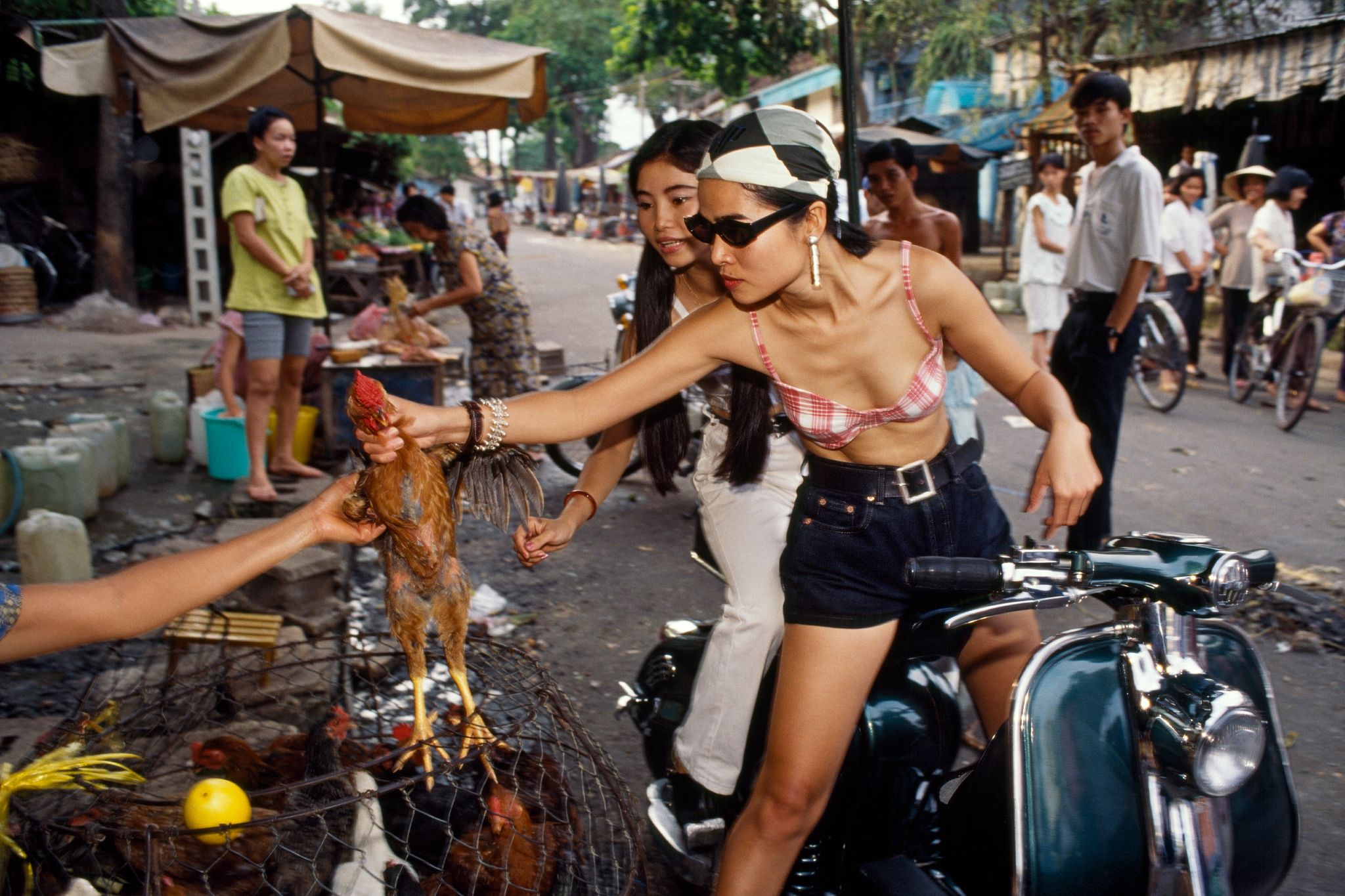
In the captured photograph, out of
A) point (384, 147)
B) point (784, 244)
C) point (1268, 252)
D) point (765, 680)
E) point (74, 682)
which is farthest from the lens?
point (384, 147)

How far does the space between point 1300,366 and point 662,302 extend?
6826 mm

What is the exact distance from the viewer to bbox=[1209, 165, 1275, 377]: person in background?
8922 millimetres

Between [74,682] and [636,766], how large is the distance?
2.19 meters

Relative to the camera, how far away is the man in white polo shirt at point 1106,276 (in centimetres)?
423

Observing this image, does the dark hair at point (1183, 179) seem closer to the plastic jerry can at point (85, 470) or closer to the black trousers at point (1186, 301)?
the black trousers at point (1186, 301)

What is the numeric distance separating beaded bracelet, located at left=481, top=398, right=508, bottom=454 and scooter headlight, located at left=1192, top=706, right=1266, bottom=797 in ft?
4.44

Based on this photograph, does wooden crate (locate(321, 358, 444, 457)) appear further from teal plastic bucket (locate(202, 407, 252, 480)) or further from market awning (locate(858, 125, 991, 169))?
market awning (locate(858, 125, 991, 169))

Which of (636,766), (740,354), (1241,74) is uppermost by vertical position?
(1241,74)

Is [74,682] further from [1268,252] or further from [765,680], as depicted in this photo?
[1268,252]

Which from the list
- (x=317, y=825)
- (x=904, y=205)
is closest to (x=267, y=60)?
(x=904, y=205)

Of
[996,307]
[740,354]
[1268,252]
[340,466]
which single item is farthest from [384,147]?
[740,354]

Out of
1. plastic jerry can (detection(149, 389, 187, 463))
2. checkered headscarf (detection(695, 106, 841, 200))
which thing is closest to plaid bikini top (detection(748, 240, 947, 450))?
checkered headscarf (detection(695, 106, 841, 200))

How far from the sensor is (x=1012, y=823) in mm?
1660

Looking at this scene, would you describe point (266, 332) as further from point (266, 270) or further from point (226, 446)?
point (226, 446)
